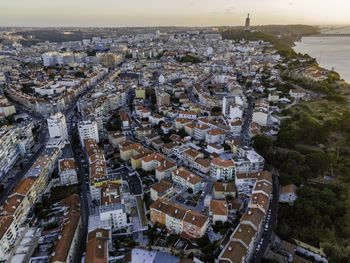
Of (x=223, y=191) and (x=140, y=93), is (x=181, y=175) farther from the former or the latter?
(x=140, y=93)

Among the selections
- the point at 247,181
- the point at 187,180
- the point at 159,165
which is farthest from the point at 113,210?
the point at 247,181

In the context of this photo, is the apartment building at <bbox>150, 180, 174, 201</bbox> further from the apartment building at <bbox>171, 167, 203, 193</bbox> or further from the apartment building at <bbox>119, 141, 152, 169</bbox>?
the apartment building at <bbox>119, 141, 152, 169</bbox>

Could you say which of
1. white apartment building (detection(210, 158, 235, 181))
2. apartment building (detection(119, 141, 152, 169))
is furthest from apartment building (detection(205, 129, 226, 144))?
apartment building (detection(119, 141, 152, 169))

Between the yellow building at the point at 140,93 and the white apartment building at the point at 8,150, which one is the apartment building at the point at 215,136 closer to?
the yellow building at the point at 140,93

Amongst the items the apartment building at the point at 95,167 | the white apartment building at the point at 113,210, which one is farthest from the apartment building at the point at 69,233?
the white apartment building at the point at 113,210

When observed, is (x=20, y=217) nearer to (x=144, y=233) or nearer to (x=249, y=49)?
(x=144, y=233)

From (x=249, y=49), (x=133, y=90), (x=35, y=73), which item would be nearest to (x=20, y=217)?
(x=133, y=90)
